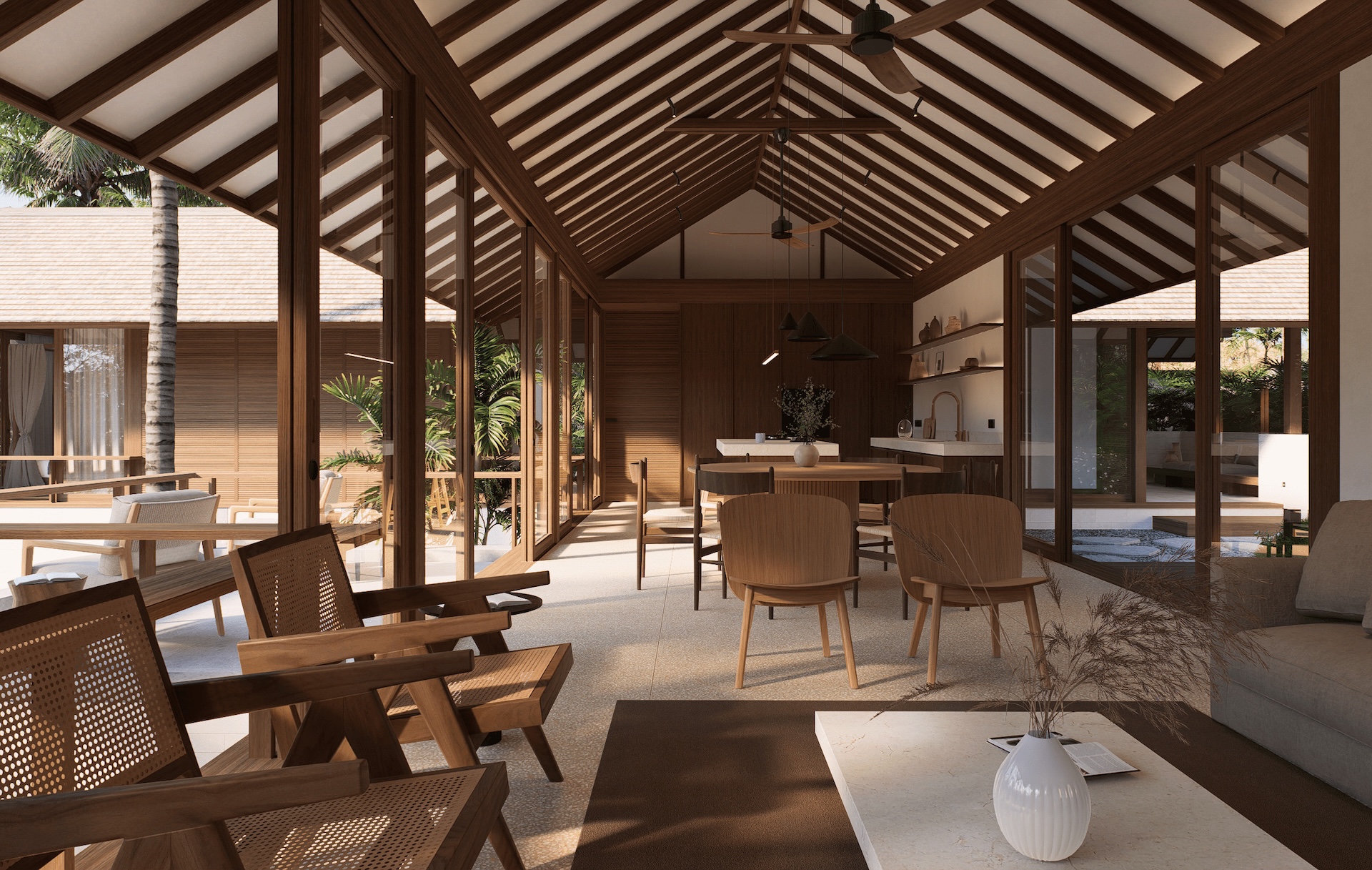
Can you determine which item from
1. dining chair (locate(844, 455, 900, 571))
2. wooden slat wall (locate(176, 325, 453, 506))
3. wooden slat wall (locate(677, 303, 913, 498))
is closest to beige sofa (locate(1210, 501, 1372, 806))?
dining chair (locate(844, 455, 900, 571))

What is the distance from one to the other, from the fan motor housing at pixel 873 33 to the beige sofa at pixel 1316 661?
2124mm

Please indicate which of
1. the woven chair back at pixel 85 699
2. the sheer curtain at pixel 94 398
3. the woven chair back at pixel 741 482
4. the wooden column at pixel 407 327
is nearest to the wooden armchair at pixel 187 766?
the woven chair back at pixel 85 699

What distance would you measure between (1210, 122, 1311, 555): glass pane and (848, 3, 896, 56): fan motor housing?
229 centimetres

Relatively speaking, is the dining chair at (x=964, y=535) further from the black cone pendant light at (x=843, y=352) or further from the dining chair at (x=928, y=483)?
the black cone pendant light at (x=843, y=352)

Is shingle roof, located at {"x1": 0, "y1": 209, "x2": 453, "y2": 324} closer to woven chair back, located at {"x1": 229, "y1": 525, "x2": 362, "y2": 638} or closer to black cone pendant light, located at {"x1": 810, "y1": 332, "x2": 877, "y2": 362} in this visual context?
woven chair back, located at {"x1": 229, "y1": 525, "x2": 362, "y2": 638}

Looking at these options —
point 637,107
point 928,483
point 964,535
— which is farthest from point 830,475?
point 637,107

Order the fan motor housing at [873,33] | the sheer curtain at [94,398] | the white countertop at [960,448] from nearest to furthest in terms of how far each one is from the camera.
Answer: the sheer curtain at [94,398] → the fan motor housing at [873,33] → the white countertop at [960,448]

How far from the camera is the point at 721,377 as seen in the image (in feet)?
37.6

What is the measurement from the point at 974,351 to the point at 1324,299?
16.6 feet

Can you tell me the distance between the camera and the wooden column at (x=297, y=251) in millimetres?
2820

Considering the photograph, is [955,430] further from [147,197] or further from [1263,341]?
[147,197]

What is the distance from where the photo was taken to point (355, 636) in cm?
188

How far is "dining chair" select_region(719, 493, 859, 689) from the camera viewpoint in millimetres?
3770

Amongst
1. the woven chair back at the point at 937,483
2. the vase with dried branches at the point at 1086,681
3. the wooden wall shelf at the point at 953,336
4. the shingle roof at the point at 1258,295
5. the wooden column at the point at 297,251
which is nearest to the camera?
the vase with dried branches at the point at 1086,681
